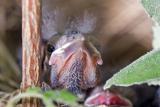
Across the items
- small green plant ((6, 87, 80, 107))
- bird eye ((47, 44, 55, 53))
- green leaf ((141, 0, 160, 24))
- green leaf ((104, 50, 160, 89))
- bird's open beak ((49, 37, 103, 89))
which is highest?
green leaf ((141, 0, 160, 24))

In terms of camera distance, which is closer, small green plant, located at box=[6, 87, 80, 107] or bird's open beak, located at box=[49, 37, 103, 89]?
small green plant, located at box=[6, 87, 80, 107]

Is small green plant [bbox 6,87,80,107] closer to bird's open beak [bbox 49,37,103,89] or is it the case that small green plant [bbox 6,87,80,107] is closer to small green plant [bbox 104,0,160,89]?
small green plant [bbox 104,0,160,89]

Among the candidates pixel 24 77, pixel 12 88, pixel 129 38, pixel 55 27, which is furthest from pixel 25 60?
pixel 129 38

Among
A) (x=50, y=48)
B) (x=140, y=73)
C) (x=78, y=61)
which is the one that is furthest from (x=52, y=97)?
(x=50, y=48)

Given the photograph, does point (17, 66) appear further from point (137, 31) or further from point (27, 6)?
point (27, 6)

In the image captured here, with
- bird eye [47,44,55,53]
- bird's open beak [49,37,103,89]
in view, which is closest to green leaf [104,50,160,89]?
bird's open beak [49,37,103,89]

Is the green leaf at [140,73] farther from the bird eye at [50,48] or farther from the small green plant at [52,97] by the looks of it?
the bird eye at [50,48]

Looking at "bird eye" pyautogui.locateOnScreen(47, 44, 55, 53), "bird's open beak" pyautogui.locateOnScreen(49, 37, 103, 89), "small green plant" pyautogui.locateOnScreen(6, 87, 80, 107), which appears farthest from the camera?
"bird eye" pyautogui.locateOnScreen(47, 44, 55, 53)
